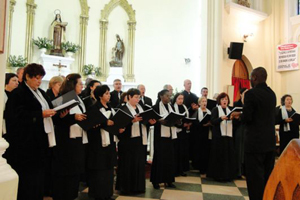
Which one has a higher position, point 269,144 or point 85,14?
point 85,14

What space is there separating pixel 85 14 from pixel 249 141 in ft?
27.4

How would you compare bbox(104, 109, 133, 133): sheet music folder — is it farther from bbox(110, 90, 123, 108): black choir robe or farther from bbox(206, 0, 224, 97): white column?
bbox(206, 0, 224, 97): white column

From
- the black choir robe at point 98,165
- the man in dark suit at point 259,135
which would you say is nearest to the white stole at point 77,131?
the black choir robe at point 98,165

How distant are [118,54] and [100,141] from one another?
7167 mm

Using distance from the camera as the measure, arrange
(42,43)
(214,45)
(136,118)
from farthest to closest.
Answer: (214,45), (42,43), (136,118)

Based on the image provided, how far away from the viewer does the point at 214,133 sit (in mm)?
5043

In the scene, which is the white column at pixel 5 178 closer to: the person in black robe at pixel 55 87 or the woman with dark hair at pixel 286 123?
the person in black robe at pixel 55 87

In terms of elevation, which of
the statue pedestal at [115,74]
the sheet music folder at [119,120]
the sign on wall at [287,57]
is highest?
the sign on wall at [287,57]

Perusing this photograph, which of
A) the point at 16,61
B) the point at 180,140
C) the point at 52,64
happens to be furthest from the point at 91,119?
the point at 52,64

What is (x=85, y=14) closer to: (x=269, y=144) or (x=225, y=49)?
(x=225, y=49)

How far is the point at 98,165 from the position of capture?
339cm

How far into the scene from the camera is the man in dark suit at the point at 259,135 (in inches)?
119

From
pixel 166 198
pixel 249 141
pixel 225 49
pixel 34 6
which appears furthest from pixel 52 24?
pixel 249 141

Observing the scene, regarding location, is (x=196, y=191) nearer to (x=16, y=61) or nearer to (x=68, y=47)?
(x=16, y=61)
